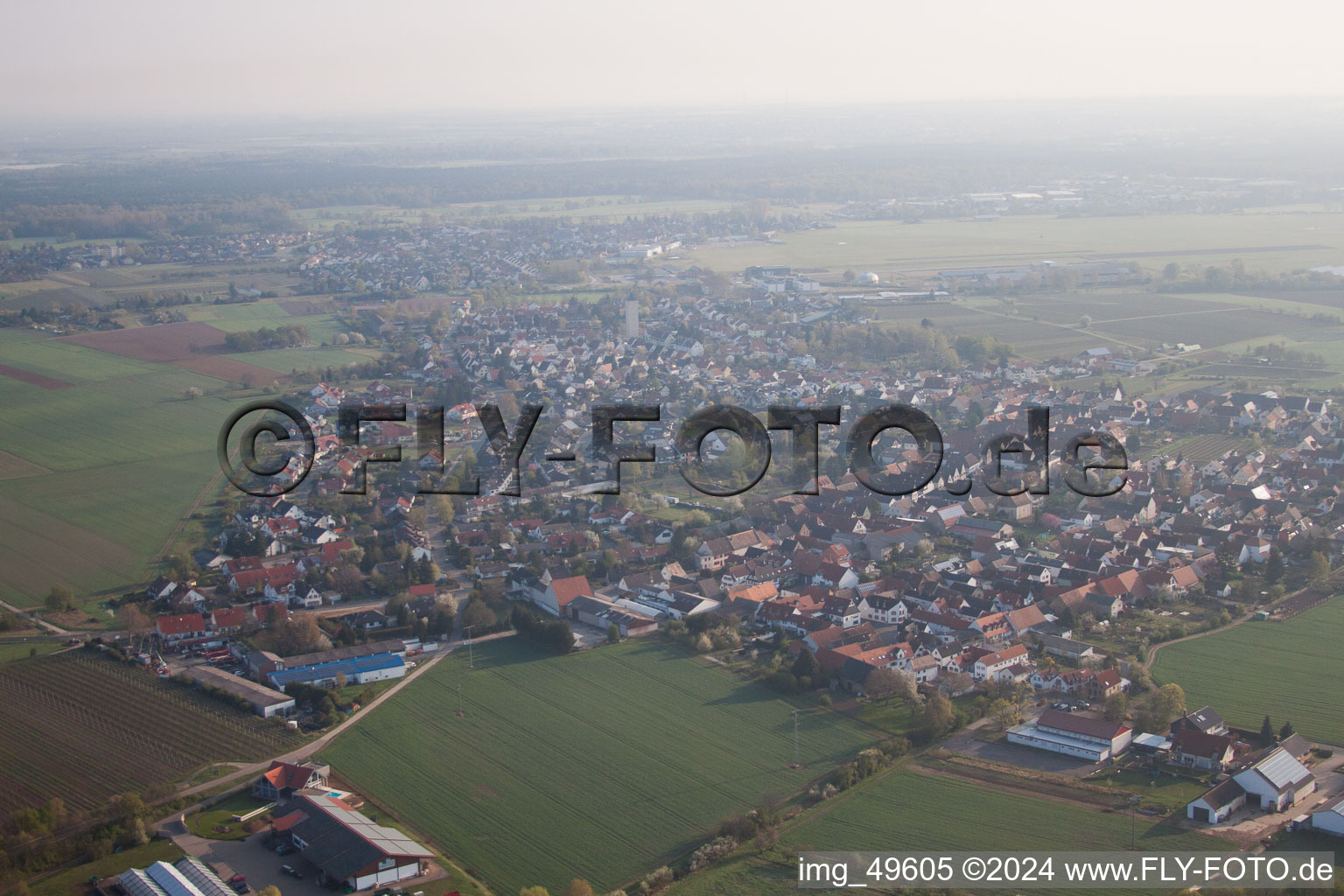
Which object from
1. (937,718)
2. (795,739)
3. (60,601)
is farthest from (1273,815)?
(60,601)

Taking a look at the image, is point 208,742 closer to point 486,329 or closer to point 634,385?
point 634,385

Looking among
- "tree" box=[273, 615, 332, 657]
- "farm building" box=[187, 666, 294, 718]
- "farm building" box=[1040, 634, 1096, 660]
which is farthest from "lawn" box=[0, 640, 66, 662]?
"farm building" box=[1040, 634, 1096, 660]

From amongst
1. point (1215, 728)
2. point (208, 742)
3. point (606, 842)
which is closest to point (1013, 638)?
point (1215, 728)

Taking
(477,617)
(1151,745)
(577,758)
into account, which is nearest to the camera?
(1151,745)

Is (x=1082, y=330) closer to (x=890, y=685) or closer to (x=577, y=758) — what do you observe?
(x=890, y=685)

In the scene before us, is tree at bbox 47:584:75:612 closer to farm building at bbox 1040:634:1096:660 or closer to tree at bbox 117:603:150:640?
tree at bbox 117:603:150:640

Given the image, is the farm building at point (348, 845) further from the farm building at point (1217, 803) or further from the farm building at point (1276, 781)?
the farm building at point (1276, 781)
